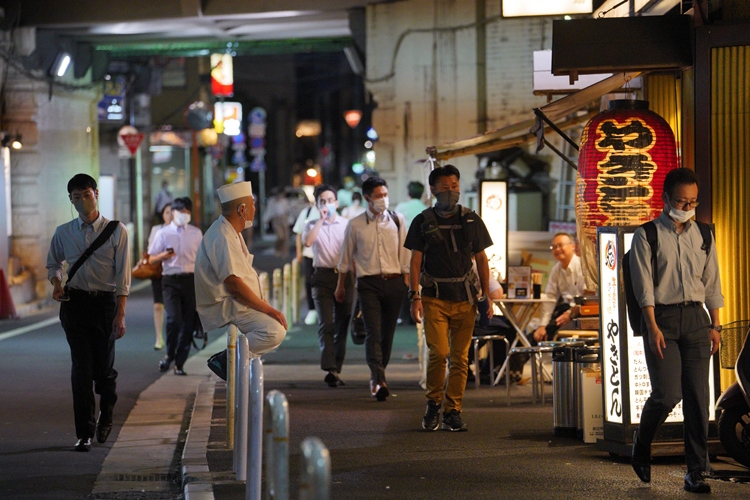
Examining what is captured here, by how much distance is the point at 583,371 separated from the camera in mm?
9305

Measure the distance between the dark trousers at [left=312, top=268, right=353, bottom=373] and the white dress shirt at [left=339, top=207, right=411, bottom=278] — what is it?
1.01 metres

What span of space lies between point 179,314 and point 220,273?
19.3 feet

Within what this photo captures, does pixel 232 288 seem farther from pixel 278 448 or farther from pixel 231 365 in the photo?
pixel 278 448

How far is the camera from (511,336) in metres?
13.1

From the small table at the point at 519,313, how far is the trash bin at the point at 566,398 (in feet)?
8.14

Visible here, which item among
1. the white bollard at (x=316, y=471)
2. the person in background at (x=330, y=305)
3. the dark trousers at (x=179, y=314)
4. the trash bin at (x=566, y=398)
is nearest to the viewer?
the white bollard at (x=316, y=471)

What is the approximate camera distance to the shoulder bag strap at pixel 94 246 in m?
9.48

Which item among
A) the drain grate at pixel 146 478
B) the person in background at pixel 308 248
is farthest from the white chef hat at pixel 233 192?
the person in background at pixel 308 248

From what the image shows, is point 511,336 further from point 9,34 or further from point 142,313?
point 9,34

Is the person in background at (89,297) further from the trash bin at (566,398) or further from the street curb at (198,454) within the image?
the trash bin at (566,398)

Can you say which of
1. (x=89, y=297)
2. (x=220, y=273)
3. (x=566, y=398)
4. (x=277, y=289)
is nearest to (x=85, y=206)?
(x=89, y=297)

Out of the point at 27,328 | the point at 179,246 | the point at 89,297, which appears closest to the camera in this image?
the point at 89,297

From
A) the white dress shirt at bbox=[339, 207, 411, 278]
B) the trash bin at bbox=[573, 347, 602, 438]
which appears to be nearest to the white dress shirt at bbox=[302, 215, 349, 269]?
the white dress shirt at bbox=[339, 207, 411, 278]

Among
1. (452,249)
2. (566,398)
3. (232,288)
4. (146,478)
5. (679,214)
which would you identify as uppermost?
(679,214)
